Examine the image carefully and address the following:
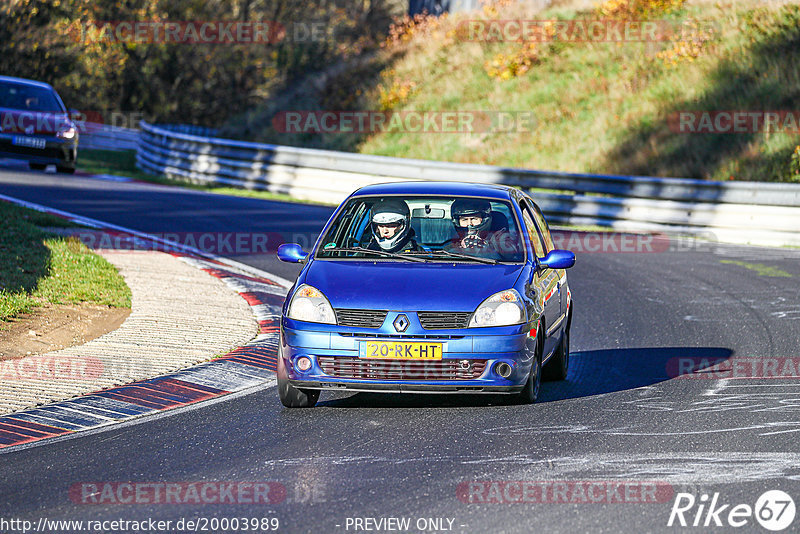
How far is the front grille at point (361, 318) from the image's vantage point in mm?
7707

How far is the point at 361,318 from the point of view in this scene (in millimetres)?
7750

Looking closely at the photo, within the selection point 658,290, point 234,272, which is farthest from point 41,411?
point 658,290

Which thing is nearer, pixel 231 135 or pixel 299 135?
pixel 299 135

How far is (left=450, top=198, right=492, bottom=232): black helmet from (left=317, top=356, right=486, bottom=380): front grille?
1.50m

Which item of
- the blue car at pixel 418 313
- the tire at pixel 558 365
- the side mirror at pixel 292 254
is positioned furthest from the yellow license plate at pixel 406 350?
the tire at pixel 558 365

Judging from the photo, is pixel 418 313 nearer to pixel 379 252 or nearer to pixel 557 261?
pixel 379 252

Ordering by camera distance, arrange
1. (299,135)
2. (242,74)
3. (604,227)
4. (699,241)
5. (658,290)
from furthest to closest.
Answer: (242,74)
(299,135)
(604,227)
(699,241)
(658,290)

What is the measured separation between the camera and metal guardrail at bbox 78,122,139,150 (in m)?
37.0

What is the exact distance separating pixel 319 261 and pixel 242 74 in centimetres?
3836

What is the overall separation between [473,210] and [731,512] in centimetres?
388

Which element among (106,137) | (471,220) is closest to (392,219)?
(471,220)

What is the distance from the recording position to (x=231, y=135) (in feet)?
134

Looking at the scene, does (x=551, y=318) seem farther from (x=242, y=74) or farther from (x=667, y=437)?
(x=242, y=74)

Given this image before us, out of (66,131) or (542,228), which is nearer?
(542,228)
